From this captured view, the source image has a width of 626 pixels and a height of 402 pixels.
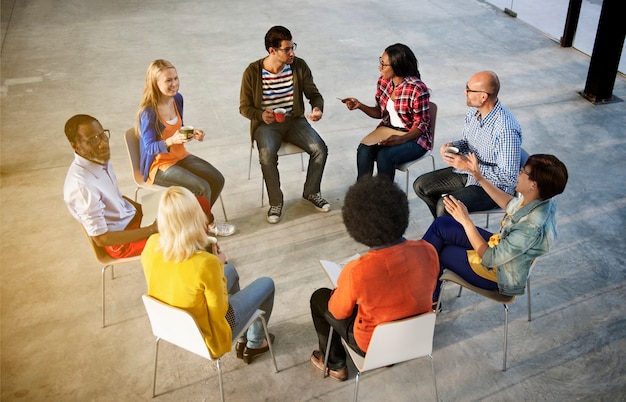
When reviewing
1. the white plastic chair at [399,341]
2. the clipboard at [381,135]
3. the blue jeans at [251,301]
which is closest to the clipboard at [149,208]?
the blue jeans at [251,301]

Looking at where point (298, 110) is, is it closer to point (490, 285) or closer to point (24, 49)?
point (490, 285)

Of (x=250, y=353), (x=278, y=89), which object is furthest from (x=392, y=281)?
(x=278, y=89)

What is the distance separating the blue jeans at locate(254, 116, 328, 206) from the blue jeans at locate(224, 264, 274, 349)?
133 cm

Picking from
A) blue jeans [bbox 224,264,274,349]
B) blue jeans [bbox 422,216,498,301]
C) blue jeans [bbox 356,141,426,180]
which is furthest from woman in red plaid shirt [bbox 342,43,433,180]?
blue jeans [bbox 224,264,274,349]

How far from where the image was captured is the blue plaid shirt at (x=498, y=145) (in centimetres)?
388

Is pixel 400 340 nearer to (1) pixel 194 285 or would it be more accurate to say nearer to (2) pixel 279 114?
(1) pixel 194 285

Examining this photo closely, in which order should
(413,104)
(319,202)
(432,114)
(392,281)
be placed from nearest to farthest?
(392,281)
(413,104)
(432,114)
(319,202)

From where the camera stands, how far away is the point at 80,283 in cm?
424

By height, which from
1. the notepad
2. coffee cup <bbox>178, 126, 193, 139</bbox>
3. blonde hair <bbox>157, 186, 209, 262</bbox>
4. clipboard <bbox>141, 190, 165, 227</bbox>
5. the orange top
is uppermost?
blonde hair <bbox>157, 186, 209, 262</bbox>

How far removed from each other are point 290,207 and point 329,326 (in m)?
1.82

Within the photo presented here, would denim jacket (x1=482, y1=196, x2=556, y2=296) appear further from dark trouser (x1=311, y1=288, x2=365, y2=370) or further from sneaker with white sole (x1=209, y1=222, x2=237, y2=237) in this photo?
sneaker with white sole (x1=209, y1=222, x2=237, y2=237)

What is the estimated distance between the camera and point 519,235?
3.13m

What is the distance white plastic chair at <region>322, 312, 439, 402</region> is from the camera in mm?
2717

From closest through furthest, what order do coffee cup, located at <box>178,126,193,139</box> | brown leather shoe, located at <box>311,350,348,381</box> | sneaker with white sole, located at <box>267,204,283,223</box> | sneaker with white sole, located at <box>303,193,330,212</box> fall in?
1. brown leather shoe, located at <box>311,350,348,381</box>
2. coffee cup, located at <box>178,126,193,139</box>
3. sneaker with white sole, located at <box>267,204,283,223</box>
4. sneaker with white sole, located at <box>303,193,330,212</box>
